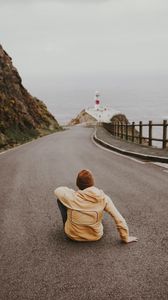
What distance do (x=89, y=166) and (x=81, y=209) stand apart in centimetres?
690

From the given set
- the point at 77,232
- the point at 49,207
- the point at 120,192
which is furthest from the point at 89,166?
the point at 77,232

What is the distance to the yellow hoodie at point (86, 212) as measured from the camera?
4.88 metres

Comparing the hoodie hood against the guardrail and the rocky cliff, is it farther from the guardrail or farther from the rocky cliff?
the rocky cliff

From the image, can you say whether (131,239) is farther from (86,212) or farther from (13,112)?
(13,112)

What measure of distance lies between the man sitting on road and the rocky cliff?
683 inches

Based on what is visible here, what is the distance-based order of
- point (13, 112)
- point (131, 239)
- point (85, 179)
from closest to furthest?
point (85, 179) → point (131, 239) → point (13, 112)

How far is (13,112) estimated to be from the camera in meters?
28.4

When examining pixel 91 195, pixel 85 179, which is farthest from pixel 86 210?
pixel 85 179

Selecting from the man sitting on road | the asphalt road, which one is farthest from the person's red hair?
the asphalt road

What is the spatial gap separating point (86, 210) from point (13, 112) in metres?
24.5

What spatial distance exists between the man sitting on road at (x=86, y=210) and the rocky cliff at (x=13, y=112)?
17352mm

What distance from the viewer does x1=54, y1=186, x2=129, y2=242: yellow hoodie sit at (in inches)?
192

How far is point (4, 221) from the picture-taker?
6.04 m

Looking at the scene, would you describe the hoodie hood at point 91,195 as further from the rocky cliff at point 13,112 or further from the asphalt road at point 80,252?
the rocky cliff at point 13,112
